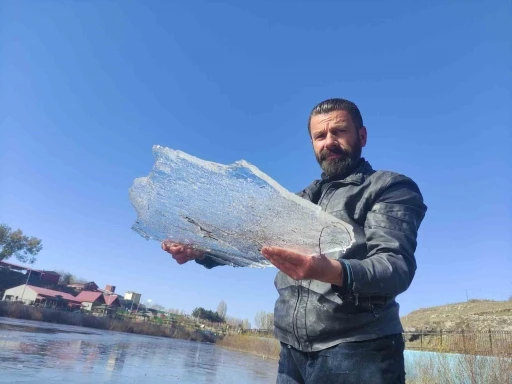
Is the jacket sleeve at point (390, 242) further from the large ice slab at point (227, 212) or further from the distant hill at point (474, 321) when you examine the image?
the distant hill at point (474, 321)

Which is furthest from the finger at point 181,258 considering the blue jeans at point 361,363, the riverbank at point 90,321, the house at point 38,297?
the house at point 38,297

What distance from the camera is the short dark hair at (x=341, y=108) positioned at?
63.3 inches

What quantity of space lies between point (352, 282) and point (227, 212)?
0.48m

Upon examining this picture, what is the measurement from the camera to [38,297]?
38.6 m

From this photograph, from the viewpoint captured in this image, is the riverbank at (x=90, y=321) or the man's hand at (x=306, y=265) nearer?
the man's hand at (x=306, y=265)

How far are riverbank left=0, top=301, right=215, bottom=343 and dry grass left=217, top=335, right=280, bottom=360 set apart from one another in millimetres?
4630

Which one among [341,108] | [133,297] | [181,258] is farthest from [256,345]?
[133,297]

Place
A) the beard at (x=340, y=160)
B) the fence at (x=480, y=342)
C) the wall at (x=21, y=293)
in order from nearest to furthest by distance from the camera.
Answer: the beard at (x=340, y=160)
the fence at (x=480, y=342)
the wall at (x=21, y=293)

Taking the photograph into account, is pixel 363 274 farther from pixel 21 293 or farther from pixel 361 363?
pixel 21 293

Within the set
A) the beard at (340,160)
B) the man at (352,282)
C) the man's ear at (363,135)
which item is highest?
the man's ear at (363,135)

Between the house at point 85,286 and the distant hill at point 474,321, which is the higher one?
the house at point 85,286

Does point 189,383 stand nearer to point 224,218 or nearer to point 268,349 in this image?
point 224,218

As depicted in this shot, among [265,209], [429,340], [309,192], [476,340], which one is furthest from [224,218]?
[429,340]

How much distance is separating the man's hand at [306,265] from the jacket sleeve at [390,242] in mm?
42
